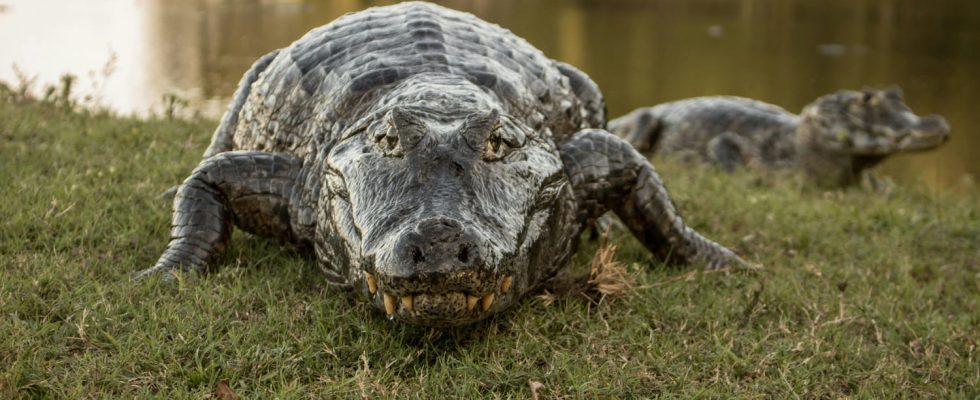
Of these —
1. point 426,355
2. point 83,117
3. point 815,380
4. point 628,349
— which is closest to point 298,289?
point 426,355

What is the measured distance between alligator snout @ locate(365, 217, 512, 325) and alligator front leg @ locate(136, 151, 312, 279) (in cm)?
101

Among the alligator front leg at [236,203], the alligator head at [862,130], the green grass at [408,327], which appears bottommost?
the alligator head at [862,130]

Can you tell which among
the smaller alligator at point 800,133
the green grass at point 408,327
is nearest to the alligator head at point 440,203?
the green grass at point 408,327

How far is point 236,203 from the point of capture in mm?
3605

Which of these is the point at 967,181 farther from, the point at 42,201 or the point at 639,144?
the point at 42,201

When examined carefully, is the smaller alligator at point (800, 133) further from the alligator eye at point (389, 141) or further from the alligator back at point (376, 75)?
the alligator eye at point (389, 141)

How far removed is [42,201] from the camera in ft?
12.7

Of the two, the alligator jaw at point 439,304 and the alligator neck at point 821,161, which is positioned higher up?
the alligator jaw at point 439,304

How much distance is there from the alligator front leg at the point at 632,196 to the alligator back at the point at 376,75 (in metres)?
0.24

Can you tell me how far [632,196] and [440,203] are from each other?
4.73ft

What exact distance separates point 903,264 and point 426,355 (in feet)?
8.58

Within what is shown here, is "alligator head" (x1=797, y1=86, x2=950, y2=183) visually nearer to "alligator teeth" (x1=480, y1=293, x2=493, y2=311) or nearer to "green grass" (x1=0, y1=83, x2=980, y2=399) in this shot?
"green grass" (x1=0, y1=83, x2=980, y2=399)

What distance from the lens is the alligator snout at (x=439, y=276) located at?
8.09 feet

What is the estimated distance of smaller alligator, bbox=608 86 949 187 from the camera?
8.12 m
